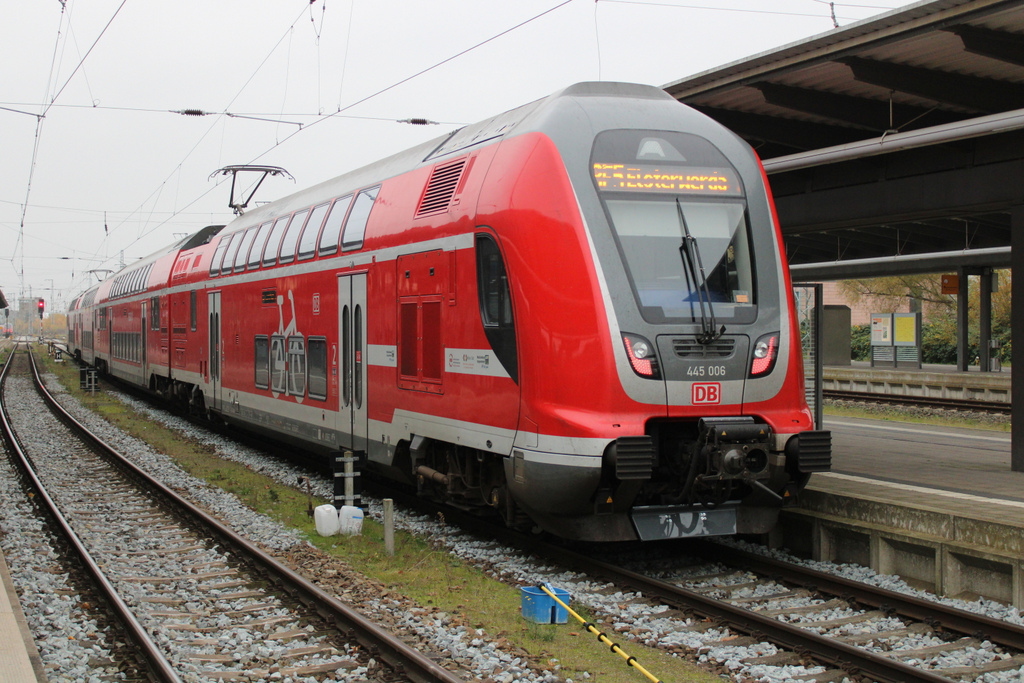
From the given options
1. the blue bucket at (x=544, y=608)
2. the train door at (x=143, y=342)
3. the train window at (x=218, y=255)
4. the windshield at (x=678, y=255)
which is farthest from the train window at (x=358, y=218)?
the train door at (x=143, y=342)

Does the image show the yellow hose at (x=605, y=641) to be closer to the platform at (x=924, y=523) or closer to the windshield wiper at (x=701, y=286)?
the windshield wiper at (x=701, y=286)

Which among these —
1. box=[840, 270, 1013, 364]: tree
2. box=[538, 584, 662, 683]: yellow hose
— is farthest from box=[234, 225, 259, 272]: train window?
box=[840, 270, 1013, 364]: tree

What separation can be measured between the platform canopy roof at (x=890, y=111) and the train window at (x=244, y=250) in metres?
7.41

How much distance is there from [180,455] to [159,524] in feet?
19.0

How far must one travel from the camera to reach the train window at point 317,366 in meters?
12.1

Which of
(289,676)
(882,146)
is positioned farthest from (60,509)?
(882,146)

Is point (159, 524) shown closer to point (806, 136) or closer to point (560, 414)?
point (560, 414)

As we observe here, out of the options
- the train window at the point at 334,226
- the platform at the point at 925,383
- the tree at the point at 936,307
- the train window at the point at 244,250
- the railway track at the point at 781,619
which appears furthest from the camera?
the tree at the point at 936,307

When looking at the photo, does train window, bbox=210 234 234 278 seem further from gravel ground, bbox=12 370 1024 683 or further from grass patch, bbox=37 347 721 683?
gravel ground, bbox=12 370 1024 683

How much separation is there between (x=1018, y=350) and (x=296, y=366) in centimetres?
864

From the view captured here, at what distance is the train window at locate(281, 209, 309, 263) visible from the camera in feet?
43.6

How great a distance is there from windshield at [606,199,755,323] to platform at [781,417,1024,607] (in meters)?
2.04

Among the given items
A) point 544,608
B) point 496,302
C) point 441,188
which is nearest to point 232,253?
point 441,188

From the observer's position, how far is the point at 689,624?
667 centimetres
